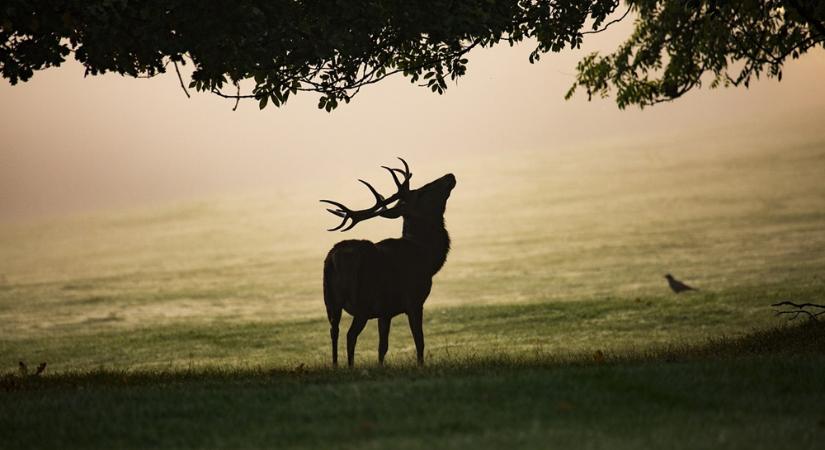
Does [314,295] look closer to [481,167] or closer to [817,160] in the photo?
[817,160]

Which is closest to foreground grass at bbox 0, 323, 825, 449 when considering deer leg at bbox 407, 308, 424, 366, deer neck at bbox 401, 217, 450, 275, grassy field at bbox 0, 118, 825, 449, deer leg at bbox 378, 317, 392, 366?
grassy field at bbox 0, 118, 825, 449

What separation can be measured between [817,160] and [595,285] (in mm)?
41123

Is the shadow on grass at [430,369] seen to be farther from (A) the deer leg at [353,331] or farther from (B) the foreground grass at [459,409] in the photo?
(A) the deer leg at [353,331]

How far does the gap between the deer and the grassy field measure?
0.75 m

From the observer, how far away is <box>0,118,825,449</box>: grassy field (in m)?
10.9

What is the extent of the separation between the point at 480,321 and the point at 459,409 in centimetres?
1722

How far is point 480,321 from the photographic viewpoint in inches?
1113

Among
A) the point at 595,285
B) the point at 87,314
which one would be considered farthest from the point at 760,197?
the point at 87,314

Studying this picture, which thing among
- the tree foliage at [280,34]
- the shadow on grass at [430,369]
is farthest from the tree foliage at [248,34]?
the shadow on grass at [430,369]

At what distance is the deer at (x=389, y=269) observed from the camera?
611 inches

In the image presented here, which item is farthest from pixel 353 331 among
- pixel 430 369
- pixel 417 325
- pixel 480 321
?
pixel 480 321

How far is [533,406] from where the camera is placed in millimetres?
11234

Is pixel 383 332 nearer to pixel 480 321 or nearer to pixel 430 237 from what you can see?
pixel 430 237

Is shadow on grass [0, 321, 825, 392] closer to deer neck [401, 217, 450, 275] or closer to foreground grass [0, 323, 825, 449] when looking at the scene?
foreground grass [0, 323, 825, 449]
